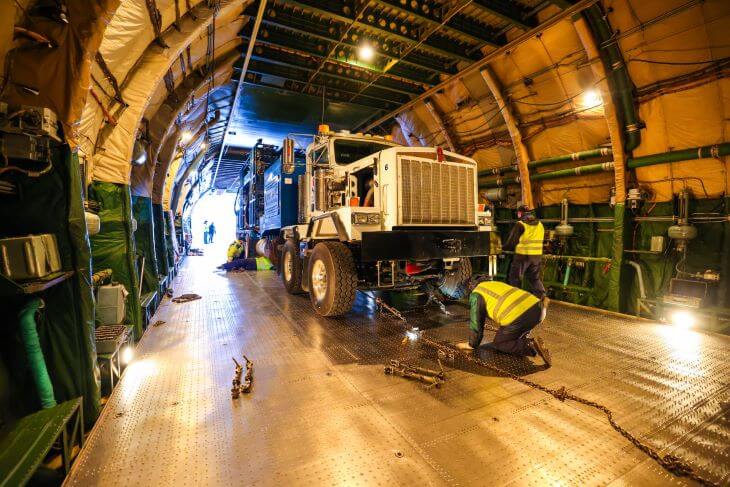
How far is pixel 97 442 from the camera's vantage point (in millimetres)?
2209

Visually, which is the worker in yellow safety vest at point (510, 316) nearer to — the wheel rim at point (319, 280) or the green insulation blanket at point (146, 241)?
the wheel rim at point (319, 280)

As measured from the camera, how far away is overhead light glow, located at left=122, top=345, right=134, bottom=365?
3.54 meters

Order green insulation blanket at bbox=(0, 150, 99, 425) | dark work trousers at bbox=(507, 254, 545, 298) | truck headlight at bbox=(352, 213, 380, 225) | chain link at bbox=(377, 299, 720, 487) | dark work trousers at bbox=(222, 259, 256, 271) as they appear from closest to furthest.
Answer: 1. chain link at bbox=(377, 299, 720, 487)
2. green insulation blanket at bbox=(0, 150, 99, 425)
3. truck headlight at bbox=(352, 213, 380, 225)
4. dark work trousers at bbox=(507, 254, 545, 298)
5. dark work trousers at bbox=(222, 259, 256, 271)

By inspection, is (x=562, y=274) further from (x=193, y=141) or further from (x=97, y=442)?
(x=193, y=141)

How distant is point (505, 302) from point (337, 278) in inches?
90.9

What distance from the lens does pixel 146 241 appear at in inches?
242

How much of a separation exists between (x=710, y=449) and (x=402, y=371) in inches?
87.2

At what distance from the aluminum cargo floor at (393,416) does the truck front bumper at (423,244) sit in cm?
110

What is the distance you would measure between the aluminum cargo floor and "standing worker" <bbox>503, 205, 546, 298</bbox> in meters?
1.43

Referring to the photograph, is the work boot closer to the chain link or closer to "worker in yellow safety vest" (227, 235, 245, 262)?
the chain link

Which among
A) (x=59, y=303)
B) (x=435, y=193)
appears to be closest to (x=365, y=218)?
(x=435, y=193)

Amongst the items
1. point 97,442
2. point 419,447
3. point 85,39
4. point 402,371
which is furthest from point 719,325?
point 85,39

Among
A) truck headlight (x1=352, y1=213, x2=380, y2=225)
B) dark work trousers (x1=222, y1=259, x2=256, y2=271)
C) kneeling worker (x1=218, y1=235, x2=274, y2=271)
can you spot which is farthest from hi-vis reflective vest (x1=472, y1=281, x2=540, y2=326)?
dark work trousers (x1=222, y1=259, x2=256, y2=271)

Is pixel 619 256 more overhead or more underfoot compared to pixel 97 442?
more overhead
